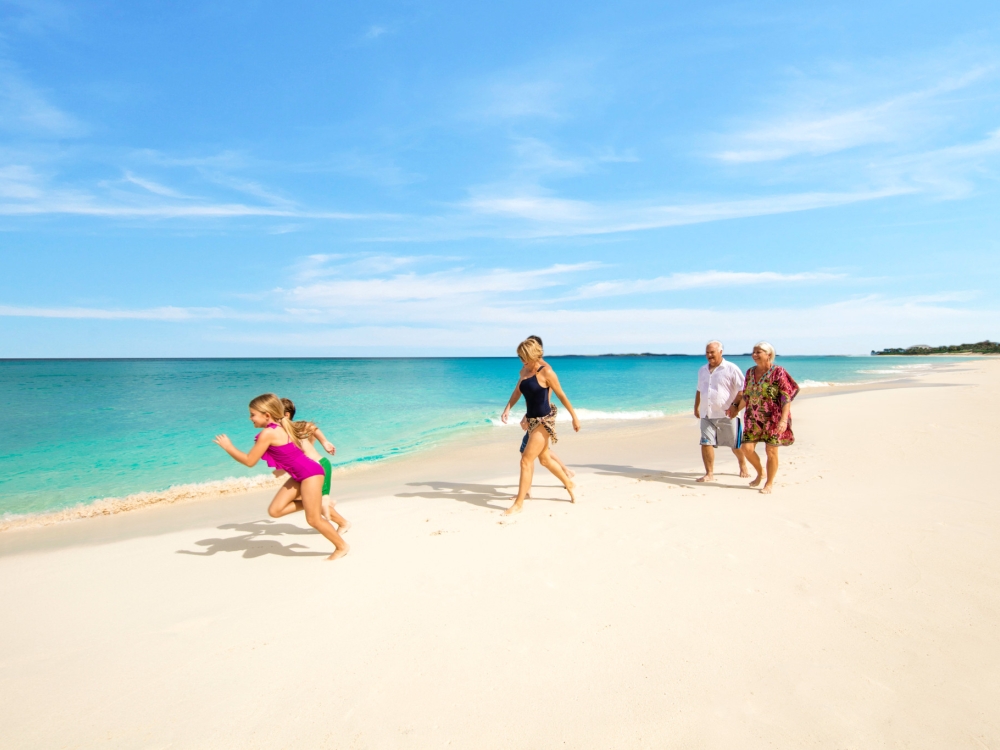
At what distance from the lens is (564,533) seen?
5.24 meters

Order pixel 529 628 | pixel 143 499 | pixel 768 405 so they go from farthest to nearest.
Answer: pixel 143 499 < pixel 768 405 < pixel 529 628

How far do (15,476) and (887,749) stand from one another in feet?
46.7

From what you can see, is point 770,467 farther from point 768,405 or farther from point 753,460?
point 768,405

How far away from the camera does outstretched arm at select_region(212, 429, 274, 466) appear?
13.2ft

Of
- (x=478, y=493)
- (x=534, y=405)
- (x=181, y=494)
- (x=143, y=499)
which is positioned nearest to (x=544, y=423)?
(x=534, y=405)

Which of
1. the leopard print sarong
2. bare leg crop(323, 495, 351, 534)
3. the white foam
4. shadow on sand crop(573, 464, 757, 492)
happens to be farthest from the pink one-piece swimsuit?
shadow on sand crop(573, 464, 757, 492)

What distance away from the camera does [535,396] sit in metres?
6.11

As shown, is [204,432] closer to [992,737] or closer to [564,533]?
[564,533]

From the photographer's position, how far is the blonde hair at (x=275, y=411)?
14.2ft

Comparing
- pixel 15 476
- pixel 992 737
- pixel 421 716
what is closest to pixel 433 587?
pixel 421 716

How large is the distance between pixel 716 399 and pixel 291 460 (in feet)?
19.3

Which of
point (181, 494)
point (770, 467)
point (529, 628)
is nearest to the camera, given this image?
point (529, 628)

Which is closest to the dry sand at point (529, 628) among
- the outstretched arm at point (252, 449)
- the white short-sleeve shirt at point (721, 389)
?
the outstretched arm at point (252, 449)

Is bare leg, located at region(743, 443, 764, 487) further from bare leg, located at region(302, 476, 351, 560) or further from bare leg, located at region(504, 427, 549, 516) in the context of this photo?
bare leg, located at region(302, 476, 351, 560)
